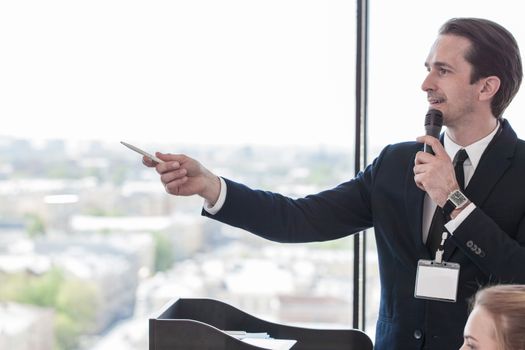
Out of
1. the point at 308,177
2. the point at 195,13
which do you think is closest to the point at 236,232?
the point at 308,177

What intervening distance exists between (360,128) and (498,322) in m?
1.97

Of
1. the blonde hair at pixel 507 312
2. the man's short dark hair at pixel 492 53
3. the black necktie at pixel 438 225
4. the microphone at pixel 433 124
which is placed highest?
the man's short dark hair at pixel 492 53

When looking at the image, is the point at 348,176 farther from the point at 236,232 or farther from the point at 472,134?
the point at 472,134

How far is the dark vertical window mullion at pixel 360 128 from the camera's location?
3.51 m

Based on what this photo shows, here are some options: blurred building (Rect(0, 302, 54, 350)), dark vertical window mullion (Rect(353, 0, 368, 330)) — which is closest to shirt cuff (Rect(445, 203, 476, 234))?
dark vertical window mullion (Rect(353, 0, 368, 330))

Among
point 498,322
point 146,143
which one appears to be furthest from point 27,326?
point 498,322

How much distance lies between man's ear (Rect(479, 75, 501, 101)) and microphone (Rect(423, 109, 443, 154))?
161 mm

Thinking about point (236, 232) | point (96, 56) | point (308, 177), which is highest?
point (96, 56)

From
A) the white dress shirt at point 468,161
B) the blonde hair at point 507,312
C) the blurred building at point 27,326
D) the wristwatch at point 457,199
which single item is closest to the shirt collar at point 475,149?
the white dress shirt at point 468,161

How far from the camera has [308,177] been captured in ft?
12.1

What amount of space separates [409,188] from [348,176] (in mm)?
1286

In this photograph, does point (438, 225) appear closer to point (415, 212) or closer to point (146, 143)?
point (415, 212)

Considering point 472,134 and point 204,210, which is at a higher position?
point 472,134

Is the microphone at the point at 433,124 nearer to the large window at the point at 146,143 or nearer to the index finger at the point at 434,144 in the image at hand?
the index finger at the point at 434,144
